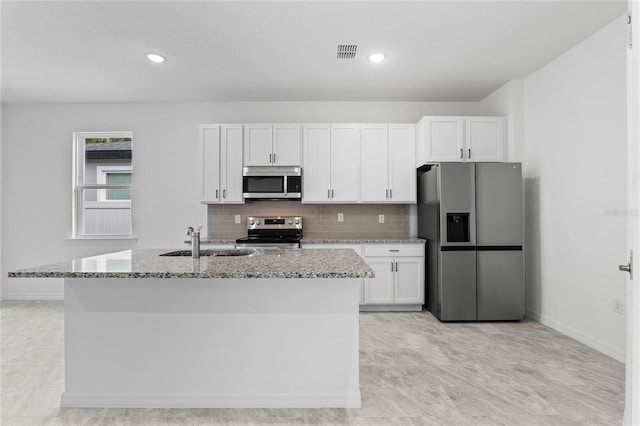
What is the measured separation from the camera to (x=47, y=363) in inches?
107

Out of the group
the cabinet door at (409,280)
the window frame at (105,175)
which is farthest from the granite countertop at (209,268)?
the window frame at (105,175)

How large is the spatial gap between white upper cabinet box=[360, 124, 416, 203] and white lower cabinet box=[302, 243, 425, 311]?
2.13 feet

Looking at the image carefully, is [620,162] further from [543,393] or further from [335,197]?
[335,197]

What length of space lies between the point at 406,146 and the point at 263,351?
3244 mm

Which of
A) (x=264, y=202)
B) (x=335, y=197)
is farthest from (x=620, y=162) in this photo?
(x=264, y=202)

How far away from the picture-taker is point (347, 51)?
10.8ft

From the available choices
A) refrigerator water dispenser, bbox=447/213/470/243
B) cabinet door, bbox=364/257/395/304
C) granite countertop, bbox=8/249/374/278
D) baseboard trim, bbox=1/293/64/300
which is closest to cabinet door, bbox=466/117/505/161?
refrigerator water dispenser, bbox=447/213/470/243

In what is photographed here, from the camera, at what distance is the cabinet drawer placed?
167 inches

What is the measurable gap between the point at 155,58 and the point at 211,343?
9.21ft

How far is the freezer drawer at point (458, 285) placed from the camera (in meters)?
3.81

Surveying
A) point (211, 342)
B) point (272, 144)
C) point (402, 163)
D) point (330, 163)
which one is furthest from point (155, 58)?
point (402, 163)

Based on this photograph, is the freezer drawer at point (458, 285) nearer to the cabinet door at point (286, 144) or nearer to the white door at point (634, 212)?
the cabinet door at point (286, 144)

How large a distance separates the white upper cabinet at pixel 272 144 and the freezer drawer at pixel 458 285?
215 centimetres

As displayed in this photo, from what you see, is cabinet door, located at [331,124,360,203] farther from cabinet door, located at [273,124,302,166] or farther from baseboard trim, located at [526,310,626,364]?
baseboard trim, located at [526,310,626,364]
